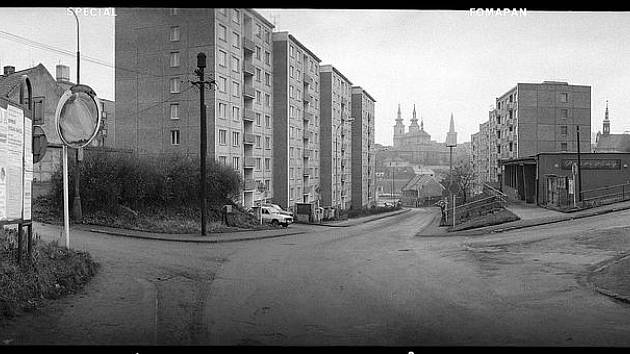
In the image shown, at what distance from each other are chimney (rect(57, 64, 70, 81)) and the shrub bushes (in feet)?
10.9

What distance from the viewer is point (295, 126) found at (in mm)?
12008

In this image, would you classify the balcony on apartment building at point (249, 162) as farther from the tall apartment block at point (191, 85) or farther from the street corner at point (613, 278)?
the street corner at point (613, 278)

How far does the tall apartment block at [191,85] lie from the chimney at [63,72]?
2.15ft

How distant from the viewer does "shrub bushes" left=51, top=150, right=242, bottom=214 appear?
11.3 m

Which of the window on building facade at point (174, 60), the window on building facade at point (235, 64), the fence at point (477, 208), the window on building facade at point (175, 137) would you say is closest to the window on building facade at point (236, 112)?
the window on building facade at point (175, 137)

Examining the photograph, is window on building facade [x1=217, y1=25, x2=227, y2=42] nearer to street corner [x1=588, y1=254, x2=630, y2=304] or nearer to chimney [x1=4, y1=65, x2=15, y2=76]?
chimney [x1=4, y1=65, x2=15, y2=76]

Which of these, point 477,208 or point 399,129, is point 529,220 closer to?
point 477,208

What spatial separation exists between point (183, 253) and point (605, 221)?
52.6ft

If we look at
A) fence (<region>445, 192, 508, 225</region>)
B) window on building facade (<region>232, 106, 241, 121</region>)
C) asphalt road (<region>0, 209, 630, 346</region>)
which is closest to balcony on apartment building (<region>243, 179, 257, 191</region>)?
window on building facade (<region>232, 106, 241, 121</region>)

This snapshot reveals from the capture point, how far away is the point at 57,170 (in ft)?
41.9

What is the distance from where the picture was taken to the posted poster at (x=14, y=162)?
23.3ft

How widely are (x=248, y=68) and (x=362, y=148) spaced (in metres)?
3.76

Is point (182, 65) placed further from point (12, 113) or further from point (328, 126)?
point (328, 126)
